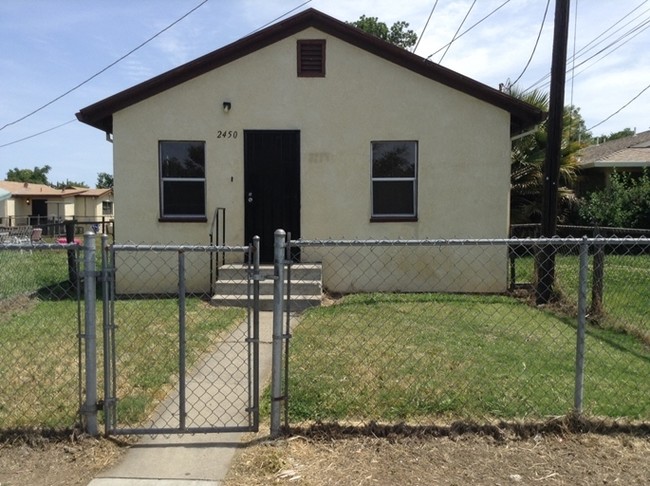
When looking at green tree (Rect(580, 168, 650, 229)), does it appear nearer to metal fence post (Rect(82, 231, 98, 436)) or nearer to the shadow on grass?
the shadow on grass

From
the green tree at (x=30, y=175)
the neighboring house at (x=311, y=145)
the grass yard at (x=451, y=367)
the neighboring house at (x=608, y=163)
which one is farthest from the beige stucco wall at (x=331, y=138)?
the green tree at (x=30, y=175)

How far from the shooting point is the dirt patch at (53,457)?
3680 millimetres

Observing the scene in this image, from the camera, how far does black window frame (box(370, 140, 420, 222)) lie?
35.2 ft

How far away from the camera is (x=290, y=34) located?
1042 centimetres

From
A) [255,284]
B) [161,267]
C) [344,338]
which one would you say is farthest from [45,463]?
[161,267]

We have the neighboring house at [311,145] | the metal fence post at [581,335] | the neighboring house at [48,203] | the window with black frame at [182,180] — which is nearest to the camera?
the metal fence post at [581,335]

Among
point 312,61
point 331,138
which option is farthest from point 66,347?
point 312,61

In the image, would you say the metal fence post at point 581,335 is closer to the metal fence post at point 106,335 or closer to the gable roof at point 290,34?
the metal fence post at point 106,335

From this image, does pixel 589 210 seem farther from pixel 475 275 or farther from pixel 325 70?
pixel 325 70

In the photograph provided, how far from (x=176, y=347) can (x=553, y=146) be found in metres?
7.29

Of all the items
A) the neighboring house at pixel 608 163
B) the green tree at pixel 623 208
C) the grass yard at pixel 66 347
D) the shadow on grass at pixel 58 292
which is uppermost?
the neighboring house at pixel 608 163

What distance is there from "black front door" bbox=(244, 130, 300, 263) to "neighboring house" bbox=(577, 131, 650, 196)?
12.0 meters

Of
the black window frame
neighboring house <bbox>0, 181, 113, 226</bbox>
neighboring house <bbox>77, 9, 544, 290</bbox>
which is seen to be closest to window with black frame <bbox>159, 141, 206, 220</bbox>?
neighboring house <bbox>77, 9, 544, 290</bbox>

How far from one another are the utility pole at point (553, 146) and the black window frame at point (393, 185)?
232cm
